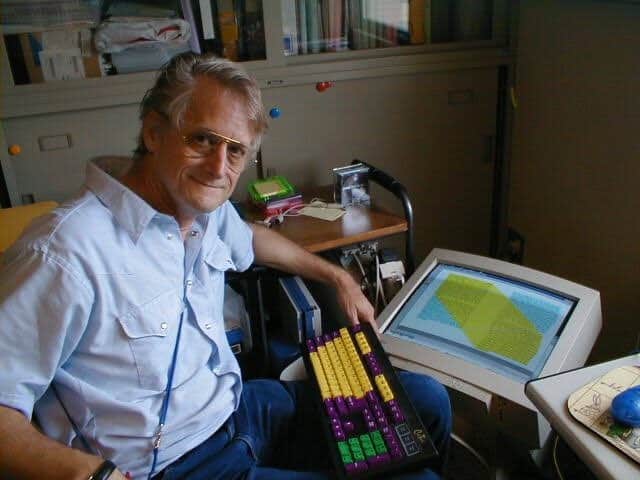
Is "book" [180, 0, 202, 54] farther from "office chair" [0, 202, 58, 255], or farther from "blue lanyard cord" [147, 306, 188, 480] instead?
"blue lanyard cord" [147, 306, 188, 480]

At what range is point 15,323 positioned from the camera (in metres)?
0.88

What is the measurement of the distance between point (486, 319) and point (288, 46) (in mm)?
1257

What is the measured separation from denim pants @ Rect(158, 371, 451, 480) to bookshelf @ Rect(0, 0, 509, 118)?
111cm

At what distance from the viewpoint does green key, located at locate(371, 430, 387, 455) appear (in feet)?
3.33

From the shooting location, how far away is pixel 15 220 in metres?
1.56

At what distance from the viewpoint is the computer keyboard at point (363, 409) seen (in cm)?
100

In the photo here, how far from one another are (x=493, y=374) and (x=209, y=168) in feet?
2.29

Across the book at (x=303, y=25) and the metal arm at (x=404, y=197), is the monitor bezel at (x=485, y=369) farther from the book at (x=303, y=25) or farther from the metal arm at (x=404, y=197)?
the book at (x=303, y=25)

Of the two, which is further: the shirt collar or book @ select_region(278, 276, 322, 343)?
book @ select_region(278, 276, 322, 343)

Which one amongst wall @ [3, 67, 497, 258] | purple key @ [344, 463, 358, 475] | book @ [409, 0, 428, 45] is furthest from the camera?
book @ [409, 0, 428, 45]

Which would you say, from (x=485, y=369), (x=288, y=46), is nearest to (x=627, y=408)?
(x=485, y=369)

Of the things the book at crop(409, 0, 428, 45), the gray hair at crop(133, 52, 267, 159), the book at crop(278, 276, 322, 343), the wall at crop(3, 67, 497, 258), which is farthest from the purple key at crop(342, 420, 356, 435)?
the book at crop(409, 0, 428, 45)

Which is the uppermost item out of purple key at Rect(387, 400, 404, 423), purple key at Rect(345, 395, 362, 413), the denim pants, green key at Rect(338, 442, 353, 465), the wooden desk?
the wooden desk

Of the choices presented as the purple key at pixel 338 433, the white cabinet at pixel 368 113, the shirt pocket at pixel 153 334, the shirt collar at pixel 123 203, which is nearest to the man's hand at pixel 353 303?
the purple key at pixel 338 433
